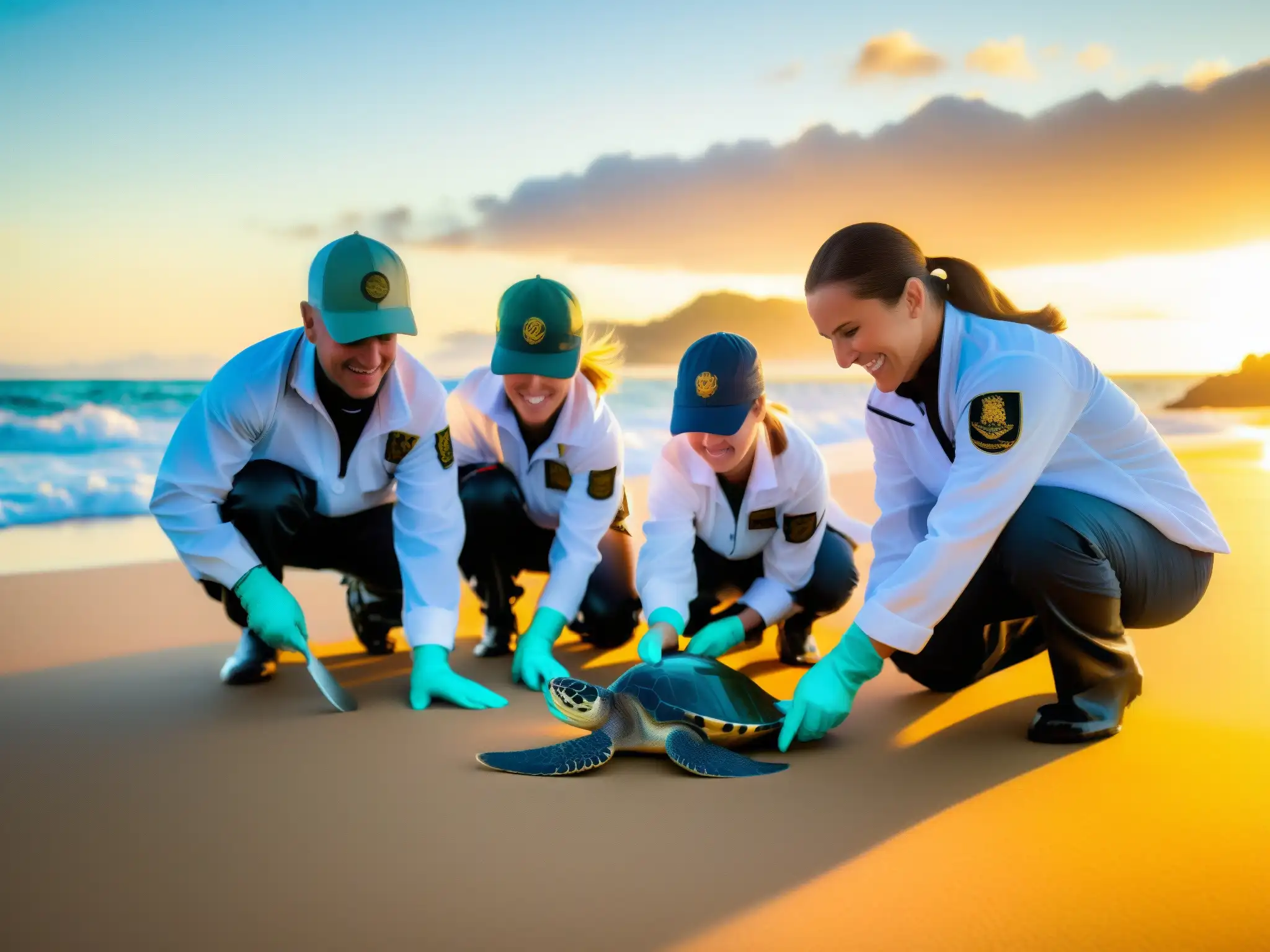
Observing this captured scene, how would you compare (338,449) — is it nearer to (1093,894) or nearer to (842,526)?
(842,526)

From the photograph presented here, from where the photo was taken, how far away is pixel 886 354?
75.4 inches

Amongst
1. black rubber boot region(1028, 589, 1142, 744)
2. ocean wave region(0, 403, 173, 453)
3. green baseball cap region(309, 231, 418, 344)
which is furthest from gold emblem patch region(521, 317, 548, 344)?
ocean wave region(0, 403, 173, 453)

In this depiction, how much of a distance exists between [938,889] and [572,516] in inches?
64.5

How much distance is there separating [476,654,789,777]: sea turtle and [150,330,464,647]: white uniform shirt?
61 cm

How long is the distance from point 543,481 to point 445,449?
418mm

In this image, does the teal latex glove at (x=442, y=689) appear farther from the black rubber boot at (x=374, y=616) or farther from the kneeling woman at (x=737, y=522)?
the black rubber boot at (x=374, y=616)

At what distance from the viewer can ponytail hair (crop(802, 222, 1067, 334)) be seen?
5.98 feet

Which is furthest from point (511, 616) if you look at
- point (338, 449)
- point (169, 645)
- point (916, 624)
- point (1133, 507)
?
point (1133, 507)

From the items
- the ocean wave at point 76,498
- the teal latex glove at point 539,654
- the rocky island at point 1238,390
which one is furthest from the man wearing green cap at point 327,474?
the rocky island at point 1238,390

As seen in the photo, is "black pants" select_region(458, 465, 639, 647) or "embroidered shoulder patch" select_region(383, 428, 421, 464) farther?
"black pants" select_region(458, 465, 639, 647)

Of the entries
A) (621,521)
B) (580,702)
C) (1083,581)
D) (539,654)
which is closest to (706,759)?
(580,702)

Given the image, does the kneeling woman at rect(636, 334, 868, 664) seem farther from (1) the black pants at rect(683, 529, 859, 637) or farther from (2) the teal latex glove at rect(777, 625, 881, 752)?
(2) the teal latex glove at rect(777, 625, 881, 752)

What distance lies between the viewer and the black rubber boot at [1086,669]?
1.92 m

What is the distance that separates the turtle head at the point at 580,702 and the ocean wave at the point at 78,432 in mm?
10207
